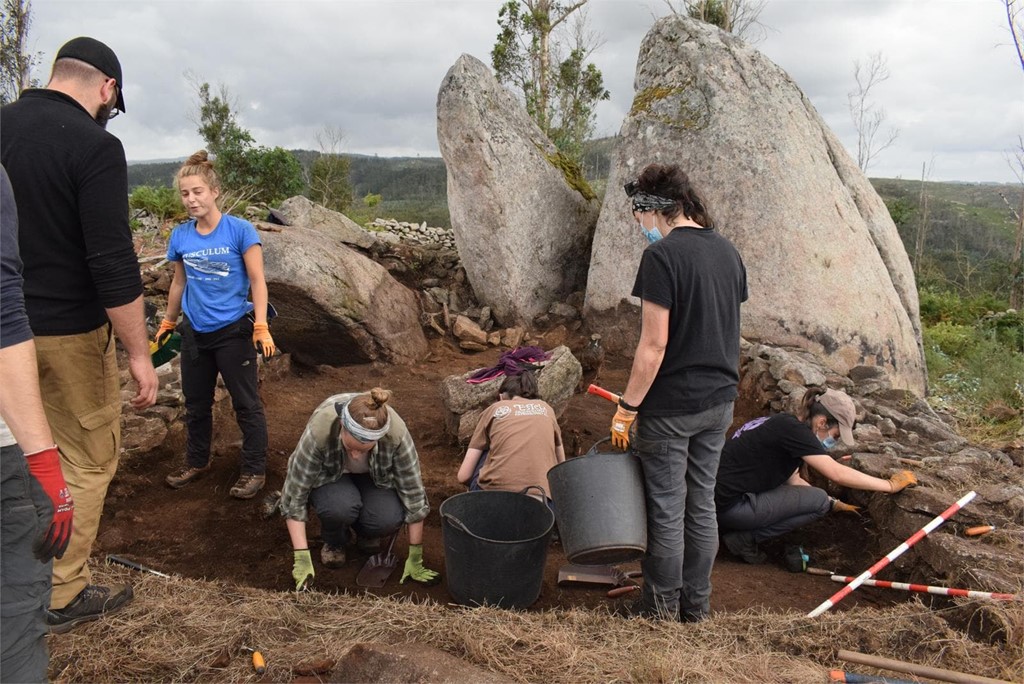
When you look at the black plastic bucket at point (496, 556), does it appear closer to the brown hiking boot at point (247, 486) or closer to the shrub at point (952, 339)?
the brown hiking boot at point (247, 486)

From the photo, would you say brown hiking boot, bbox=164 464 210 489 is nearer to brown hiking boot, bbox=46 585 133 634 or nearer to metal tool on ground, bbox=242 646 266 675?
brown hiking boot, bbox=46 585 133 634

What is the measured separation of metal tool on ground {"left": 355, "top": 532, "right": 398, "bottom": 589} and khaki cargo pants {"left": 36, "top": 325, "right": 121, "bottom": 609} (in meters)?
1.18

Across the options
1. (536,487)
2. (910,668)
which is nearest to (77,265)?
(536,487)

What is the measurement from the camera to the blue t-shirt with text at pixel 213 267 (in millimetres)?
3664

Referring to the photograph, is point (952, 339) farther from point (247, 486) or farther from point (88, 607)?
point (88, 607)

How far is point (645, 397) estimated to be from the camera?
274 centimetres

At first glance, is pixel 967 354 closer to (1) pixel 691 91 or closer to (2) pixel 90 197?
(1) pixel 691 91

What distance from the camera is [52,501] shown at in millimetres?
1704

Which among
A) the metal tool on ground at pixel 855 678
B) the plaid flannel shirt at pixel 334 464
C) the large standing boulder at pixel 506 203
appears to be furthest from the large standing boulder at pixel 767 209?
the metal tool on ground at pixel 855 678

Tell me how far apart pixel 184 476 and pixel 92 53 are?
98.5 inches

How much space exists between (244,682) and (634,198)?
2.26 metres

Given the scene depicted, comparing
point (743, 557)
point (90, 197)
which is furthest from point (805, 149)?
point (90, 197)

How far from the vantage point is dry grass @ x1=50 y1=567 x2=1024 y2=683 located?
2.31 m

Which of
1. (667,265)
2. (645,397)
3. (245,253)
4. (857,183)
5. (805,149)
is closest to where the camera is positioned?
(667,265)
